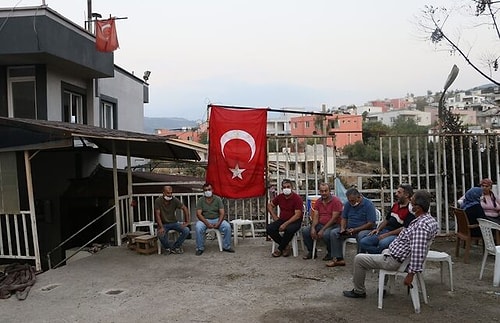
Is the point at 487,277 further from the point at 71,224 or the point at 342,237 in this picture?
the point at 71,224

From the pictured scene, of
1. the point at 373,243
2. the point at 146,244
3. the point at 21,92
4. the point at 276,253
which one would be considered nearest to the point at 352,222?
the point at 373,243

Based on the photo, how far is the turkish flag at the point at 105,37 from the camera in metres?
11.7

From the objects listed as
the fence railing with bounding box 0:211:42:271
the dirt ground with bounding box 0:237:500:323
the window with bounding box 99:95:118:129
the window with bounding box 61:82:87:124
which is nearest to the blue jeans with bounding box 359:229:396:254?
the dirt ground with bounding box 0:237:500:323

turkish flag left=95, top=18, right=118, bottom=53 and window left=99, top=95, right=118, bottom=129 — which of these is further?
window left=99, top=95, right=118, bottom=129

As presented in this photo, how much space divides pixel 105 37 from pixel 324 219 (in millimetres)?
7578

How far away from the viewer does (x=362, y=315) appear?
497cm

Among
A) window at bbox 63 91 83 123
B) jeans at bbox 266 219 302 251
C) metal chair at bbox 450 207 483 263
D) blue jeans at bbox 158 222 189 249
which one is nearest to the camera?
metal chair at bbox 450 207 483 263

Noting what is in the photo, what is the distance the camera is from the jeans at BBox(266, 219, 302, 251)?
7867 mm

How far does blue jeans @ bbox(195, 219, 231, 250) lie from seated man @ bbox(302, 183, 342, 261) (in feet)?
4.82

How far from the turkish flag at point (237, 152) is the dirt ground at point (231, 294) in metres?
1.55

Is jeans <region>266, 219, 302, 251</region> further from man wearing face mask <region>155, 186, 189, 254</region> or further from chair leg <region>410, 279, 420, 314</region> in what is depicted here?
chair leg <region>410, 279, 420, 314</region>

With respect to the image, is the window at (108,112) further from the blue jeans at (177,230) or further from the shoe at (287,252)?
the shoe at (287,252)

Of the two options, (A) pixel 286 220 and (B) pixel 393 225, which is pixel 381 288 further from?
(A) pixel 286 220

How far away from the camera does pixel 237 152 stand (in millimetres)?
8984
